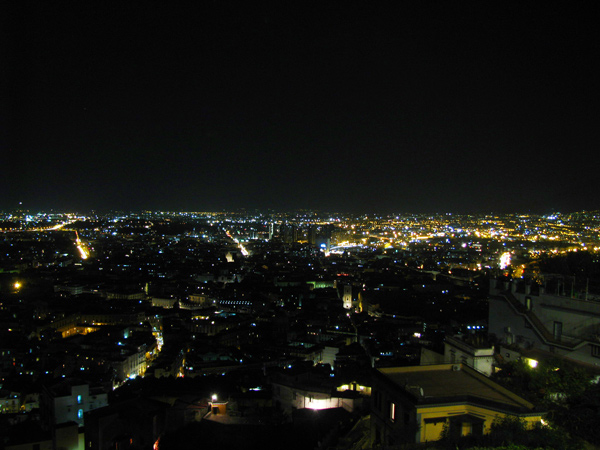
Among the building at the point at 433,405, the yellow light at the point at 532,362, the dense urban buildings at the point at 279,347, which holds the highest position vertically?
the building at the point at 433,405

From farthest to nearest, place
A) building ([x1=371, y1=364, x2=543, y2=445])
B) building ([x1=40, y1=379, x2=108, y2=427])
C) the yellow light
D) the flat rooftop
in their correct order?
building ([x1=40, y1=379, x2=108, y2=427]) → the yellow light → the flat rooftop → building ([x1=371, y1=364, x2=543, y2=445])

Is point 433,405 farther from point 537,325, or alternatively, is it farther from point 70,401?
point 70,401

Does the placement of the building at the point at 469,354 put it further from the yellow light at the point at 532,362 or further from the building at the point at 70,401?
the building at the point at 70,401

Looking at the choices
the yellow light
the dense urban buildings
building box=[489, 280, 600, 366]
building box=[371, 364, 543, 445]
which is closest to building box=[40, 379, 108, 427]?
the dense urban buildings

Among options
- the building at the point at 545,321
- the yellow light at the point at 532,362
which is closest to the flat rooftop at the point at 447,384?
the yellow light at the point at 532,362

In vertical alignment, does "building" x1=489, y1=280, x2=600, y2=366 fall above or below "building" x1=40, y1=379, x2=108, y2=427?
above

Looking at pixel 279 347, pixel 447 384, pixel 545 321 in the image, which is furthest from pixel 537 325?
pixel 279 347

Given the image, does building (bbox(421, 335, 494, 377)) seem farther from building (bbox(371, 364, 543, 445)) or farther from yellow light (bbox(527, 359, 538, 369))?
building (bbox(371, 364, 543, 445))

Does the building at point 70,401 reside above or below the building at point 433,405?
below
